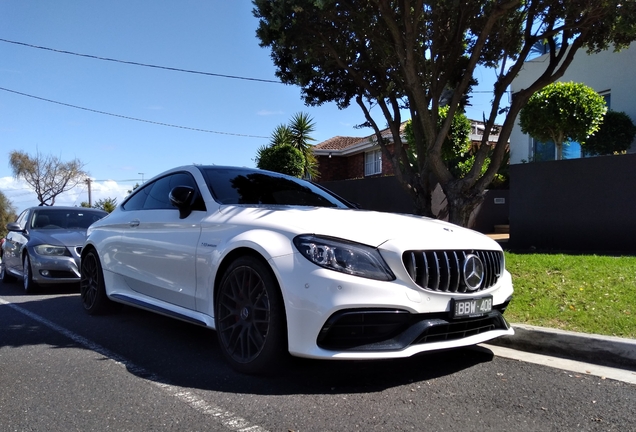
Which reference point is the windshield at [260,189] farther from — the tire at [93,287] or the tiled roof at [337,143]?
the tiled roof at [337,143]

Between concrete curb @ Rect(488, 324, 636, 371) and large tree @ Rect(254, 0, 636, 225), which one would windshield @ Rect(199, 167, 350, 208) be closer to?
concrete curb @ Rect(488, 324, 636, 371)

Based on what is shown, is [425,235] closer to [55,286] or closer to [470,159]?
[55,286]

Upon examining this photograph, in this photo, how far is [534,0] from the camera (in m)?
8.42

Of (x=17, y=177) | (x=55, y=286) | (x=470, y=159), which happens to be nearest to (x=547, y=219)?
(x=470, y=159)

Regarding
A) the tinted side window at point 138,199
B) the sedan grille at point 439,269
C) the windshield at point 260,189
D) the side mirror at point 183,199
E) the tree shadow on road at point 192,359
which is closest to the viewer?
the sedan grille at point 439,269

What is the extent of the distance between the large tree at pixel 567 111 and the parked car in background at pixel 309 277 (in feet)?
35.7

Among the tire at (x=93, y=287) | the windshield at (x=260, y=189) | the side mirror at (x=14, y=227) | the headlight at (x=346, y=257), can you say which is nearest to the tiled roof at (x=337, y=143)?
the side mirror at (x=14, y=227)

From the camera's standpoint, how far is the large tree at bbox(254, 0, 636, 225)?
Result: 318 inches

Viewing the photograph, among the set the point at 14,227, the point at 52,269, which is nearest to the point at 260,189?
the point at 52,269

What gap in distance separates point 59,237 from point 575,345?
7.41m

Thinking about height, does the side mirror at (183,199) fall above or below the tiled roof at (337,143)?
below

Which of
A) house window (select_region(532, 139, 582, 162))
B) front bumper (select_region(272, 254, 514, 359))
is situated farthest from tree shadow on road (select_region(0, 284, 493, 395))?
house window (select_region(532, 139, 582, 162))

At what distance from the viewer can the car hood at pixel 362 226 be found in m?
3.72

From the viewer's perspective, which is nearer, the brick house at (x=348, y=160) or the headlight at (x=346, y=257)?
the headlight at (x=346, y=257)
